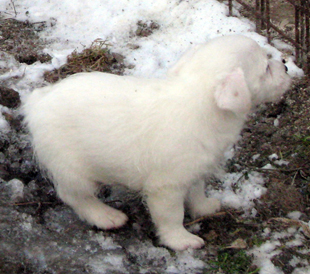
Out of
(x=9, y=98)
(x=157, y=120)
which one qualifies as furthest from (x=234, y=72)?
(x=9, y=98)

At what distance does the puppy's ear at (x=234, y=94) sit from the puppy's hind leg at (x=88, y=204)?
1.25 m

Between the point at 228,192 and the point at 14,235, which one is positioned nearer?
the point at 14,235

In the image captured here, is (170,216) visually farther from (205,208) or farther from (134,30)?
(134,30)

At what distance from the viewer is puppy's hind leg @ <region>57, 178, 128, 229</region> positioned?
11.3 feet

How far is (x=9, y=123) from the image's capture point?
15.0ft

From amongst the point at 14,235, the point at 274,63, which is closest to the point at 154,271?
the point at 14,235

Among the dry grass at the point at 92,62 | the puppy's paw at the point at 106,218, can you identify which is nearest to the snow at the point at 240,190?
the puppy's paw at the point at 106,218

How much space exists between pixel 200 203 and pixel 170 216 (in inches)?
19.8

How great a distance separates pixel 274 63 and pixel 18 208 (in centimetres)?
233

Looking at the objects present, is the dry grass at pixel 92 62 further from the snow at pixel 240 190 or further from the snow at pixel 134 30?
the snow at pixel 240 190

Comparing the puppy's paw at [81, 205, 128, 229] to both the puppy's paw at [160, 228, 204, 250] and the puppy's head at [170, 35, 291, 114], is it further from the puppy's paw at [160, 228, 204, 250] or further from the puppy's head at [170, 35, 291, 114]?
the puppy's head at [170, 35, 291, 114]

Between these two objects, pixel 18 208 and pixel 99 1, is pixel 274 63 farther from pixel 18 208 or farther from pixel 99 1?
pixel 99 1

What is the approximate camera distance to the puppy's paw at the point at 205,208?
12.7ft

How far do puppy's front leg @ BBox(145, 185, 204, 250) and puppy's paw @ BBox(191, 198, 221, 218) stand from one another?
290 millimetres
